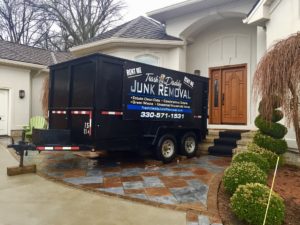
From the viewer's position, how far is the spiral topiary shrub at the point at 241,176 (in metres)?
4.59

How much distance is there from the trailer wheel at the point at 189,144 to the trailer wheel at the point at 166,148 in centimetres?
34

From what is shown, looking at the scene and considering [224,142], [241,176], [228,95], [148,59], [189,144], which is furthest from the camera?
[148,59]

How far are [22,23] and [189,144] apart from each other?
977 inches

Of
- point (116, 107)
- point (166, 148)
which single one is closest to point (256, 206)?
point (116, 107)

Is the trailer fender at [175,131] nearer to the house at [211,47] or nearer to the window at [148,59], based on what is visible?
the house at [211,47]

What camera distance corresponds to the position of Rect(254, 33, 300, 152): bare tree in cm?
445

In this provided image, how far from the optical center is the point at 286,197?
4.75 meters

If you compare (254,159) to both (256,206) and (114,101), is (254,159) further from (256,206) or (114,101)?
(114,101)

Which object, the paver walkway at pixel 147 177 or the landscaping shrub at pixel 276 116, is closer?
the paver walkway at pixel 147 177

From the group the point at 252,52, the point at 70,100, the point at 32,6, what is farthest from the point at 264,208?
the point at 32,6

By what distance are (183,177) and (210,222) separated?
229 centimetres

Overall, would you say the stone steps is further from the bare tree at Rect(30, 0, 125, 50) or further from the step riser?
the bare tree at Rect(30, 0, 125, 50)

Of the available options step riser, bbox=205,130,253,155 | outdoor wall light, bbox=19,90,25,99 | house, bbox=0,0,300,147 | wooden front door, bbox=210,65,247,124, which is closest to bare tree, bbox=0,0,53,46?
outdoor wall light, bbox=19,90,25,99

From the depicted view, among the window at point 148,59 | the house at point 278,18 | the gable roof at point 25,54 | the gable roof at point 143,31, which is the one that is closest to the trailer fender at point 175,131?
the house at point 278,18
